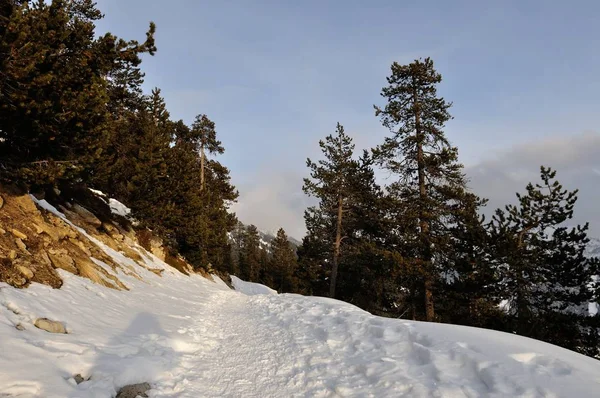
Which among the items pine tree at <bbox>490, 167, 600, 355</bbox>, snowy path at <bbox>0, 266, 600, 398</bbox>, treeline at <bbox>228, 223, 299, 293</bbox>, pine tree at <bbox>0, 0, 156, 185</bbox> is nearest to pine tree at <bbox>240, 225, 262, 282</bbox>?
treeline at <bbox>228, 223, 299, 293</bbox>

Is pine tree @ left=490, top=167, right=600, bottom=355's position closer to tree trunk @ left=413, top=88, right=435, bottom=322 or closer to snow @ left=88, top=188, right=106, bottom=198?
tree trunk @ left=413, top=88, right=435, bottom=322

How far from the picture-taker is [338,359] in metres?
5.75

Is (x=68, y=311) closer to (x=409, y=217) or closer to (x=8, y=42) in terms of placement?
(x=8, y=42)

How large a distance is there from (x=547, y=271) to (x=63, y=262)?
1929cm

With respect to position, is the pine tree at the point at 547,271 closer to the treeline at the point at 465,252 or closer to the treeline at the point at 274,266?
the treeline at the point at 465,252

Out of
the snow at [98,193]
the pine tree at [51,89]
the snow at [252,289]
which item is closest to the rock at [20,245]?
the pine tree at [51,89]

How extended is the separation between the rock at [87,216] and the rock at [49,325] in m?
10.8

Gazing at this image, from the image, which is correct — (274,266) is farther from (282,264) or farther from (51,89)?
(51,89)

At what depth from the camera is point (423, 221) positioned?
17.2 metres

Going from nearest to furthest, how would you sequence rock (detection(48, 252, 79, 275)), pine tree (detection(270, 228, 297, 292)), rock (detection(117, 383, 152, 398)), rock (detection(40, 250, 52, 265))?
rock (detection(117, 383, 152, 398)), rock (detection(40, 250, 52, 265)), rock (detection(48, 252, 79, 275)), pine tree (detection(270, 228, 297, 292))

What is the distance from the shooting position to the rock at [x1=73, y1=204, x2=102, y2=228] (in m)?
14.3

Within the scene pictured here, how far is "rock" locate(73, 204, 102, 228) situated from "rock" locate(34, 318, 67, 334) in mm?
10837

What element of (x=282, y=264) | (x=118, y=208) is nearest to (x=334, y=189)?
(x=118, y=208)

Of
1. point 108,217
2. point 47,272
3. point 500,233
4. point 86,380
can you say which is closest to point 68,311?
point 47,272
